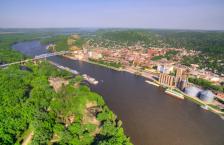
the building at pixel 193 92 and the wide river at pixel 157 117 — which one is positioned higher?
the building at pixel 193 92

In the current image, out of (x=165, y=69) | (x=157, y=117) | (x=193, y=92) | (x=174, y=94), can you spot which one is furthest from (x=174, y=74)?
(x=157, y=117)

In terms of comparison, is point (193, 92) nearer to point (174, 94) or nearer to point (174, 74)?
point (174, 94)

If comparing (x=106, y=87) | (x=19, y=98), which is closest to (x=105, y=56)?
(x=106, y=87)

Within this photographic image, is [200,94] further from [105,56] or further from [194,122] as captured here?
[105,56]

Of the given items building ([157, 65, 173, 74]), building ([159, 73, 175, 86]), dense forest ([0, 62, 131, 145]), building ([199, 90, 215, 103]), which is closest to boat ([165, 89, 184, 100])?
building ([159, 73, 175, 86])

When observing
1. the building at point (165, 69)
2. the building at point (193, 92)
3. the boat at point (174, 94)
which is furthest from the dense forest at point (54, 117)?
the building at point (165, 69)

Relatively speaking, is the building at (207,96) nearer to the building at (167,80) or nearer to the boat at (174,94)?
the boat at (174,94)

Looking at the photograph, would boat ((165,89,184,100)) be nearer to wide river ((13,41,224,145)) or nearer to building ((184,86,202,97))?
wide river ((13,41,224,145))

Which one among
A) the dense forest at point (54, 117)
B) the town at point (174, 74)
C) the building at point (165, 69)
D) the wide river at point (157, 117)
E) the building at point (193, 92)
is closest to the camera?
the dense forest at point (54, 117)
